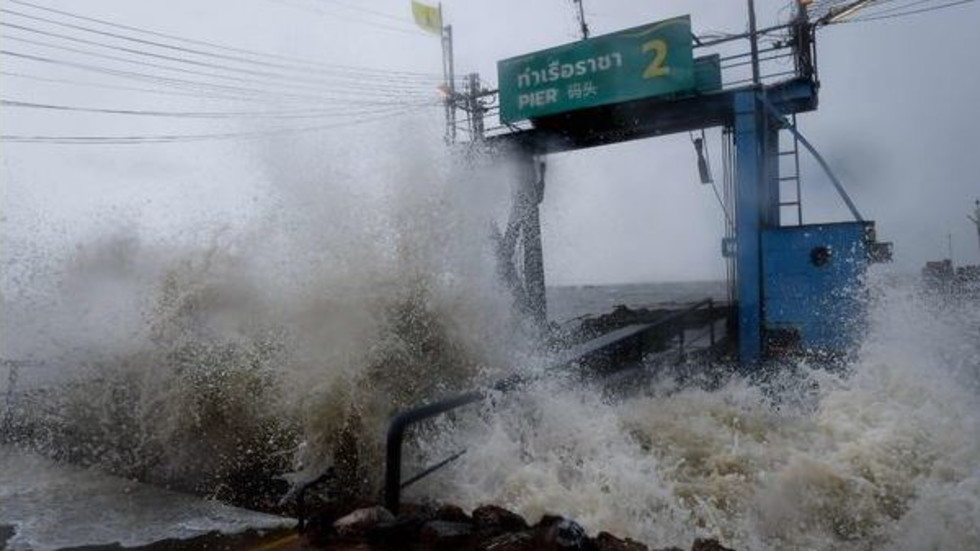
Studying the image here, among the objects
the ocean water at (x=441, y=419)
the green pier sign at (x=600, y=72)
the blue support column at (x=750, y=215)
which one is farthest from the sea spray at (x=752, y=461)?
the green pier sign at (x=600, y=72)

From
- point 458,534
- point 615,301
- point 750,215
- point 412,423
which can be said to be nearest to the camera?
point 458,534

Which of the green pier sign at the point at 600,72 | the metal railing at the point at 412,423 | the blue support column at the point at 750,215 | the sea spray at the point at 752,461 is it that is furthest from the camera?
the green pier sign at the point at 600,72

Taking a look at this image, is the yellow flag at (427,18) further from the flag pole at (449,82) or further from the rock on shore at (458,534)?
the rock on shore at (458,534)

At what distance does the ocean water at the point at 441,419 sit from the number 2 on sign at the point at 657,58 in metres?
4.96

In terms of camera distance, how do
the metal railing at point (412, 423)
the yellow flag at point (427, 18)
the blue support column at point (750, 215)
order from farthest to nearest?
1. the yellow flag at point (427, 18)
2. the blue support column at point (750, 215)
3. the metal railing at point (412, 423)

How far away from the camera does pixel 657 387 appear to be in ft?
31.0

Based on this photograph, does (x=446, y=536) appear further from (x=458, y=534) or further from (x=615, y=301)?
(x=615, y=301)

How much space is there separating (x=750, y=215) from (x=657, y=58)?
11.6 ft

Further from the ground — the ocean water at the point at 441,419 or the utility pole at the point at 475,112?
the utility pole at the point at 475,112

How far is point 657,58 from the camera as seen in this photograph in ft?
40.6

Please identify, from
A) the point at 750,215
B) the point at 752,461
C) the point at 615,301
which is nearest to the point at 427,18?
the point at 750,215

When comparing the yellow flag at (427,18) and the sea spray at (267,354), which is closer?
the sea spray at (267,354)

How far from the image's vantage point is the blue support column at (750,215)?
38.8ft

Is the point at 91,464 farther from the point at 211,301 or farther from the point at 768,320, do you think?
the point at 768,320
